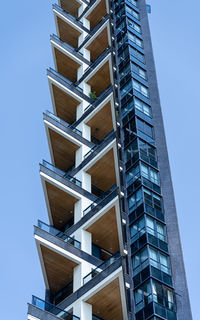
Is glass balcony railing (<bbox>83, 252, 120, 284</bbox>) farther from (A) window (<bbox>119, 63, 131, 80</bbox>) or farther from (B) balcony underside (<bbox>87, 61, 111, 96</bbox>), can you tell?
(B) balcony underside (<bbox>87, 61, 111, 96</bbox>)

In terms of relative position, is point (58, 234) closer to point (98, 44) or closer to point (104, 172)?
point (104, 172)

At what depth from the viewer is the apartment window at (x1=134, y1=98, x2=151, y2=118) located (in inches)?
1690

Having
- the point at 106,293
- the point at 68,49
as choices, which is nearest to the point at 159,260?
the point at 106,293

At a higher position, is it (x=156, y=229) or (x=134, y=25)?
(x=134, y=25)

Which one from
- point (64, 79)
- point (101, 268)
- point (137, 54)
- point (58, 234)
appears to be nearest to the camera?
point (101, 268)

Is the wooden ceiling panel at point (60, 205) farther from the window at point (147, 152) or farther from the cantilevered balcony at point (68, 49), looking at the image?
the cantilevered balcony at point (68, 49)

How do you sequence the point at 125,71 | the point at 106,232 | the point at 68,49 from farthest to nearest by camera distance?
1. the point at 68,49
2. the point at 125,71
3. the point at 106,232

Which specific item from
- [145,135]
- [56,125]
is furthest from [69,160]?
[145,135]

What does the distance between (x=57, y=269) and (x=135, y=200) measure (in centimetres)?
650

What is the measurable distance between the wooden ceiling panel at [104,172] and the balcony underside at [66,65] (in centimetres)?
1456

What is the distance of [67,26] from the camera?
5481 centimetres

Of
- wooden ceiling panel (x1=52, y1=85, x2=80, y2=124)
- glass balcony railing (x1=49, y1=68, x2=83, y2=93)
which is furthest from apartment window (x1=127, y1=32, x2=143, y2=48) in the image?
wooden ceiling panel (x1=52, y1=85, x2=80, y2=124)

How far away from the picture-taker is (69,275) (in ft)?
113

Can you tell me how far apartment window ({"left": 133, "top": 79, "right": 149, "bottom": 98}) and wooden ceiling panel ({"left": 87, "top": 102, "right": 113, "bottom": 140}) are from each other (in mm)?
3408
